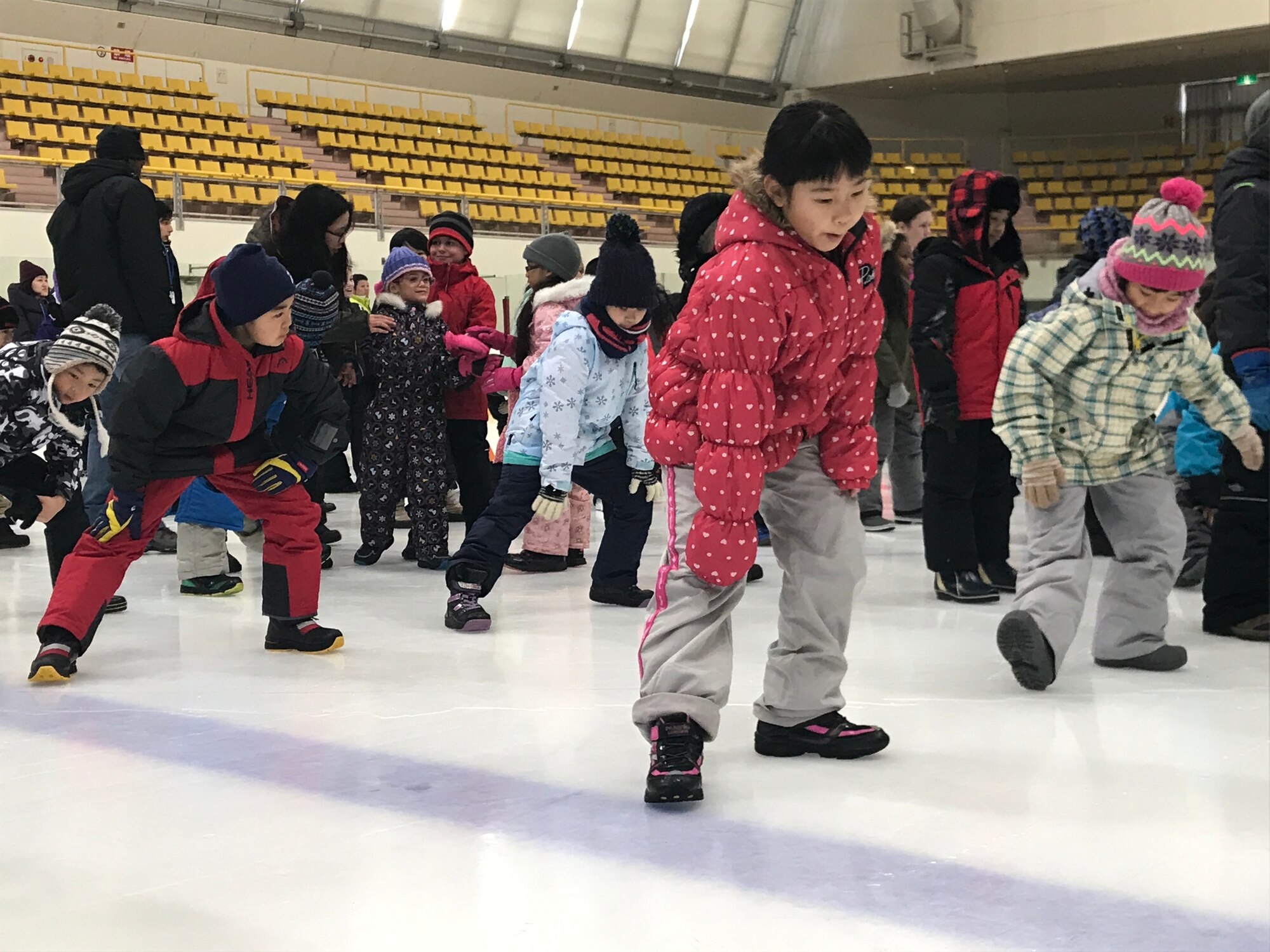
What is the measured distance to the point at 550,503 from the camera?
3768 millimetres

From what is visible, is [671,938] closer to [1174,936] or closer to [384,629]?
[1174,936]

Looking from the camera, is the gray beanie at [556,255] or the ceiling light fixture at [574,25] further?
the ceiling light fixture at [574,25]

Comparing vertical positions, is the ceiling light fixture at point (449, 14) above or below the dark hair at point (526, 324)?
above

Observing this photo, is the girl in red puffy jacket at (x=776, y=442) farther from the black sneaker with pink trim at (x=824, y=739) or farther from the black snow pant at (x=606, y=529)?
the black snow pant at (x=606, y=529)

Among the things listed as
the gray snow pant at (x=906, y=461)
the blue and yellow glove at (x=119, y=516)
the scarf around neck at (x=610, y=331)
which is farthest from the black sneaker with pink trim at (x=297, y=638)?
the gray snow pant at (x=906, y=461)

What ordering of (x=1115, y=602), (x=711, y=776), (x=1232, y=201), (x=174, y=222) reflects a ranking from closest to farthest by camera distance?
(x=711, y=776), (x=1115, y=602), (x=1232, y=201), (x=174, y=222)

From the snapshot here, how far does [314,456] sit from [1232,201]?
259 cm

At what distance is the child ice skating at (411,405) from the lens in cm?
493

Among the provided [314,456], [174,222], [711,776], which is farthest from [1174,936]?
[174,222]

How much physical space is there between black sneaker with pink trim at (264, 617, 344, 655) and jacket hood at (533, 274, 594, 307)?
5.42ft

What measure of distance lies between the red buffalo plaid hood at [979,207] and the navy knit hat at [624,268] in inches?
43.3

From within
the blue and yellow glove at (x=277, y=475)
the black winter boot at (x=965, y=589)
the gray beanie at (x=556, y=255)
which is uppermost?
the gray beanie at (x=556, y=255)

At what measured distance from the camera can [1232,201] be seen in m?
3.72

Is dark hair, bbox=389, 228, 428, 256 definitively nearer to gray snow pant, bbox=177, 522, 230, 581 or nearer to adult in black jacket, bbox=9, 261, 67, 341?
gray snow pant, bbox=177, 522, 230, 581
